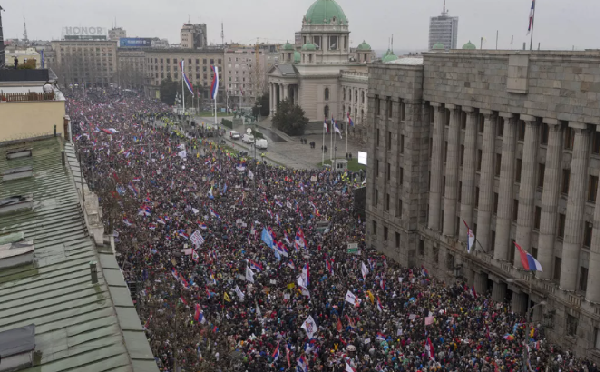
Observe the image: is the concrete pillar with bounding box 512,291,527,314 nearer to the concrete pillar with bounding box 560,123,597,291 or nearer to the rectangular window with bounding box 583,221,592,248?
the concrete pillar with bounding box 560,123,597,291

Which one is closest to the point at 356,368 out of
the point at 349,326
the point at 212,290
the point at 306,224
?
the point at 349,326

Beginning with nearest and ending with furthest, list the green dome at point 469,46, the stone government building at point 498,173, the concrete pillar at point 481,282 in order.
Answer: the stone government building at point 498,173 → the concrete pillar at point 481,282 → the green dome at point 469,46

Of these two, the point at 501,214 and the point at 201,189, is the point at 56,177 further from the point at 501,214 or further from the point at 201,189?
the point at 201,189

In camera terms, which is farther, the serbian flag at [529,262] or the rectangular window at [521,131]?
the rectangular window at [521,131]

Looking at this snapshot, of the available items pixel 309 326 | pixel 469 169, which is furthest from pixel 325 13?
pixel 309 326

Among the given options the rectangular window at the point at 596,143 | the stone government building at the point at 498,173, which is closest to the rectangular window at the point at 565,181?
the stone government building at the point at 498,173

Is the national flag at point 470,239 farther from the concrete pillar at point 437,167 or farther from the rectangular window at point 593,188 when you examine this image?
the rectangular window at point 593,188

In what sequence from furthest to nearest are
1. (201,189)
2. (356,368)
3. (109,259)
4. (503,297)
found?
(201,189) → (503,297) → (356,368) → (109,259)
